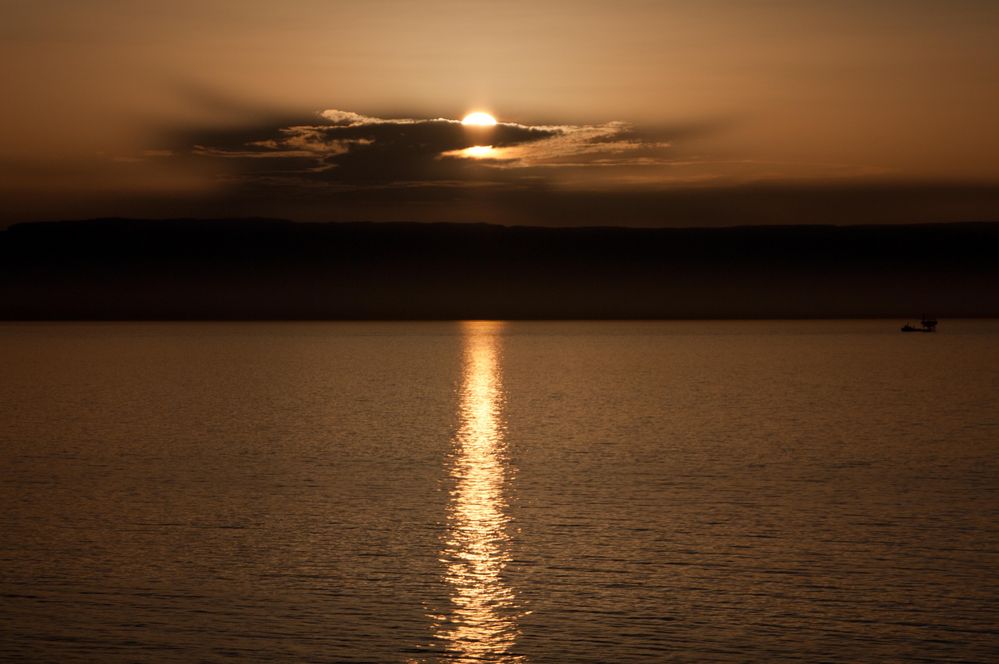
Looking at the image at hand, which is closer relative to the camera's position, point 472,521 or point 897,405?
→ point 472,521

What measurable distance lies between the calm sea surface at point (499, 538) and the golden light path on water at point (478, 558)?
106mm

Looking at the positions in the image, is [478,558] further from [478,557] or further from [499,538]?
[499,538]

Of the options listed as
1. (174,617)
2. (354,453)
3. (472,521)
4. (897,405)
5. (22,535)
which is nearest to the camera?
(174,617)

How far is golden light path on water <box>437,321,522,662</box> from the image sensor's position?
2650 centimetres

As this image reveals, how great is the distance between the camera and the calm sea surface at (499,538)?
26.7m

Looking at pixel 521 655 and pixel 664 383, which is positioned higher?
pixel 521 655

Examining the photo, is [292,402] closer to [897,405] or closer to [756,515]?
[897,405]

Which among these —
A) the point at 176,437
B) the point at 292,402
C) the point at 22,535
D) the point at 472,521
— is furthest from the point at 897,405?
the point at 22,535

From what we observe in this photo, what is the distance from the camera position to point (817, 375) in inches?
6029

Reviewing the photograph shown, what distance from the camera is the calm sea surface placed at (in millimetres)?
26719

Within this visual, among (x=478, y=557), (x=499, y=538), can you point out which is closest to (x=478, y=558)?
(x=478, y=557)

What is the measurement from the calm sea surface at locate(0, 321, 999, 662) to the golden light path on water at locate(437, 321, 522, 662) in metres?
0.11

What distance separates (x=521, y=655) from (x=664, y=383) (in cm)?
10989

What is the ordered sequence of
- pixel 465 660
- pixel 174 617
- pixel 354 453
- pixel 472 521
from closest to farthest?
pixel 465 660 → pixel 174 617 → pixel 472 521 → pixel 354 453
